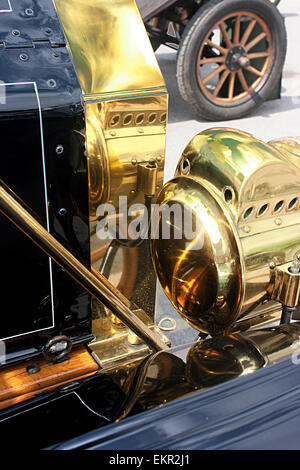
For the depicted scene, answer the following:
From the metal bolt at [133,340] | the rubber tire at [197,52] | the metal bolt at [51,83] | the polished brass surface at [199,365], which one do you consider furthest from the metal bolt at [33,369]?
the rubber tire at [197,52]

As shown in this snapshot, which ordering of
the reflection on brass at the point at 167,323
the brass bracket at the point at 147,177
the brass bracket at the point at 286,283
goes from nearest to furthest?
the brass bracket at the point at 286,283 → the brass bracket at the point at 147,177 → the reflection on brass at the point at 167,323

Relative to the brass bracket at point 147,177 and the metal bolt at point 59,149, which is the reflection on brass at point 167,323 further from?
the metal bolt at point 59,149

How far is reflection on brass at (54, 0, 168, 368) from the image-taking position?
0.89 meters

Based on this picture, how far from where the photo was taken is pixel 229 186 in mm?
856

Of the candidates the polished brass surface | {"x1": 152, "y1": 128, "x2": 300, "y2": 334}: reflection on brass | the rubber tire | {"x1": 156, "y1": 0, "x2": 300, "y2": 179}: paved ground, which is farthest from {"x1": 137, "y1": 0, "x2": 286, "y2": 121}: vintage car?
the polished brass surface

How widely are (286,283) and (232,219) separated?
6.2 inches

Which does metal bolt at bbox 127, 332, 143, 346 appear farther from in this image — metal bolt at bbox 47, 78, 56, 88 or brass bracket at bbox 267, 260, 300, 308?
metal bolt at bbox 47, 78, 56, 88

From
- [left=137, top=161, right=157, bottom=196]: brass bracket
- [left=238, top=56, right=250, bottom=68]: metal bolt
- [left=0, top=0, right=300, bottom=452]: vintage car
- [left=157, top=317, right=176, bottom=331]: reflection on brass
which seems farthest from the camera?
[left=238, top=56, right=250, bottom=68]: metal bolt

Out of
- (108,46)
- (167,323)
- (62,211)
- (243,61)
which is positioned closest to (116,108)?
(108,46)

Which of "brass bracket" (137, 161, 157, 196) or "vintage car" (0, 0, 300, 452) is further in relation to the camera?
"brass bracket" (137, 161, 157, 196)

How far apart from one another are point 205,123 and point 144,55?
2.87 metres

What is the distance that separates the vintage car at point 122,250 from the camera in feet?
2.06

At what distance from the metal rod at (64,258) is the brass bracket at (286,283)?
24 centimetres
